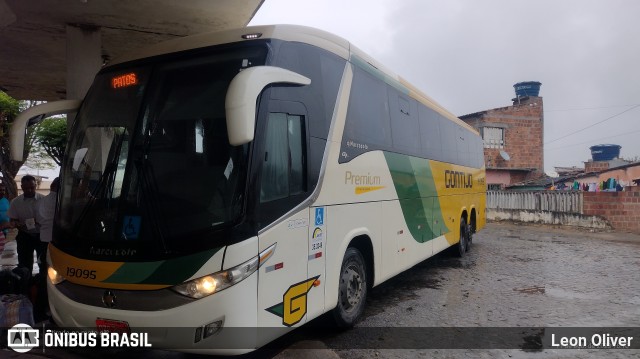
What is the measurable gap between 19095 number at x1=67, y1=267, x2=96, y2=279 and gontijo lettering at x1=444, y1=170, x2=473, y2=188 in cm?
706

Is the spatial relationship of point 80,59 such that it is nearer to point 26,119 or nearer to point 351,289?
point 26,119

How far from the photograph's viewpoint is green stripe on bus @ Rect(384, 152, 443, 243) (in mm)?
6312

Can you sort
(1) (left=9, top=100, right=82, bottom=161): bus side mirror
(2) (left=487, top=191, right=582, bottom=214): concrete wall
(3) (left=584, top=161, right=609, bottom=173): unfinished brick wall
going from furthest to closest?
(3) (left=584, top=161, right=609, bottom=173): unfinished brick wall → (2) (left=487, top=191, right=582, bottom=214): concrete wall → (1) (left=9, top=100, right=82, bottom=161): bus side mirror

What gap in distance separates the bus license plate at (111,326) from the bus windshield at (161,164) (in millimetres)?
612

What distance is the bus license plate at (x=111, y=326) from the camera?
11.0 ft

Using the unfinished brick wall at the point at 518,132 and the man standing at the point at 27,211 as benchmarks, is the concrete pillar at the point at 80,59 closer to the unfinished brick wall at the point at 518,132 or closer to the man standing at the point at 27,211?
the man standing at the point at 27,211

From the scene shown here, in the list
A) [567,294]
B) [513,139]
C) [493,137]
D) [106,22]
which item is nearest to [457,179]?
[567,294]

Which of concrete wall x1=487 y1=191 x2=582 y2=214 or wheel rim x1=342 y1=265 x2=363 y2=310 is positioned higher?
concrete wall x1=487 y1=191 x2=582 y2=214

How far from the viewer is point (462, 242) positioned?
10.5 meters

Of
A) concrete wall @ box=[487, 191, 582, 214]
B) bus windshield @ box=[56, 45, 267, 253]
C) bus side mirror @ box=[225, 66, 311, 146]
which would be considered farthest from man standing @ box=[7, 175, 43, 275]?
concrete wall @ box=[487, 191, 582, 214]

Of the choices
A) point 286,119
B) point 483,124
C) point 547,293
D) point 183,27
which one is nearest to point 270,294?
point 286,119

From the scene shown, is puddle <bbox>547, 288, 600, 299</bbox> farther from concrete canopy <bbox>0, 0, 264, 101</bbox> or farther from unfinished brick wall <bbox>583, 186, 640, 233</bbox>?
unfinished brick wall <bbox>583, 186, 640, 233</bbox>

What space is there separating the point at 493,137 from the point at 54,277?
1150 inches

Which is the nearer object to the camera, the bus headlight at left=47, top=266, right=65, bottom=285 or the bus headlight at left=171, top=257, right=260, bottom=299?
the bus headlight at left=171, top=257, right=260, bottom=299
